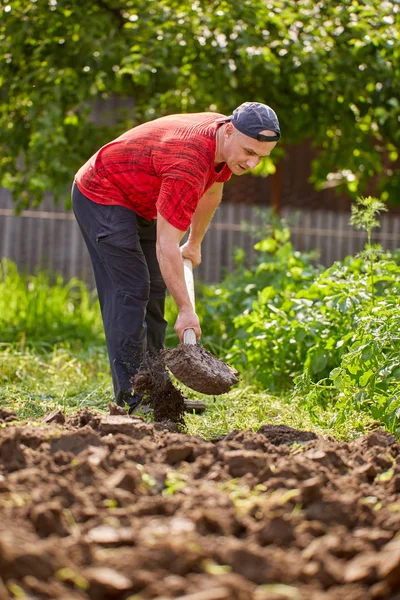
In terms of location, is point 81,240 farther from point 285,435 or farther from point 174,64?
point 285,435

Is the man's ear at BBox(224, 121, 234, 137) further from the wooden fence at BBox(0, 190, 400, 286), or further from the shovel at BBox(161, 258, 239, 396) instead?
the wooden fence at BBox(0, 190, 400, 286)

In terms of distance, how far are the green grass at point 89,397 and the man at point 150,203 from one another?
39 cm

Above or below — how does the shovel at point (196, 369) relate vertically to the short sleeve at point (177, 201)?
below

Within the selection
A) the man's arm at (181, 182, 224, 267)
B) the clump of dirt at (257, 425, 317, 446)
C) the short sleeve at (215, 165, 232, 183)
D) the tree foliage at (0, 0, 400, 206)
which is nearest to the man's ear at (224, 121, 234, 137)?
the short sleeve at (215, 165, 232, 183)

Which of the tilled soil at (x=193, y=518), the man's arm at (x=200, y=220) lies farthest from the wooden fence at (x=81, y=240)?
the tilled soil at (x=193, y=518)

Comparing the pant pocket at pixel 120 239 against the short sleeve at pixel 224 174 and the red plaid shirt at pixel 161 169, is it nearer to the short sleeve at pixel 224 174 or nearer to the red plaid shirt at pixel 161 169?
the red plaid shirt at pixel 161 169

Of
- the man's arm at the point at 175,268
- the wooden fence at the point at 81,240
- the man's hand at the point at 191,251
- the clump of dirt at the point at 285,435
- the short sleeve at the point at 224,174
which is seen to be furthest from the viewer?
the wooden fence at the point at 81,240

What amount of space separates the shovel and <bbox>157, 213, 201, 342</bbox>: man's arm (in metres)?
0.05

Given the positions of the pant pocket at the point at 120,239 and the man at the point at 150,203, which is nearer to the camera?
the man at the point at 150,203

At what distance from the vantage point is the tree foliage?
6.34 m

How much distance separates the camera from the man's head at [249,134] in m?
3.17

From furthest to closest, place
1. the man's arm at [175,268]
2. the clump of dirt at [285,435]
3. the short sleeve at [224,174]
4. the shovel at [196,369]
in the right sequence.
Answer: the short sleeve at [224,174] → the man's arm at [175,268] → the shovel at [196,369] → the clump of dirt at [285,435]

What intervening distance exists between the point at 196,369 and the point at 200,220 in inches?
44.2

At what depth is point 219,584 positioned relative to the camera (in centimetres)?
139
